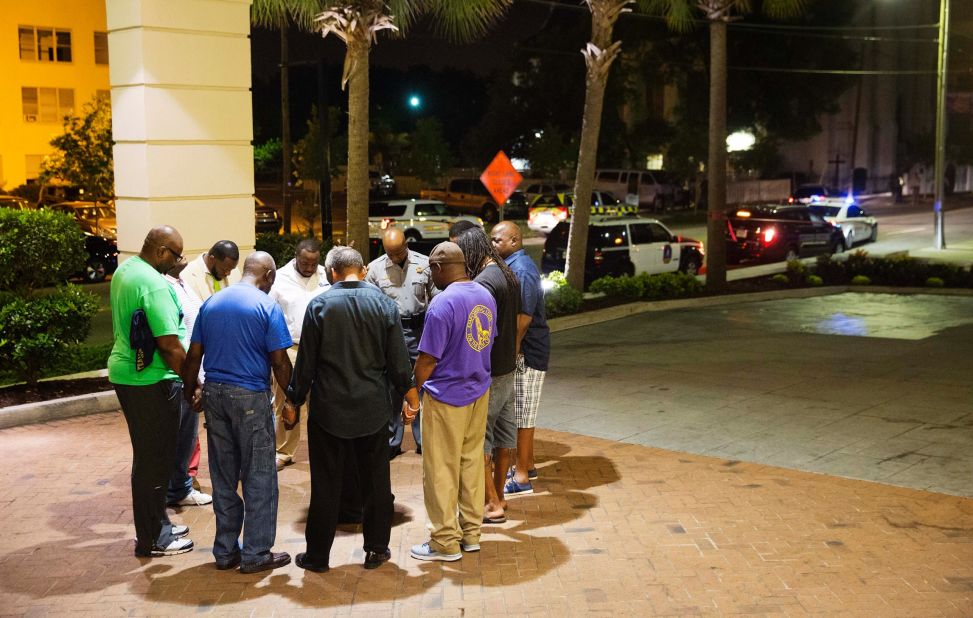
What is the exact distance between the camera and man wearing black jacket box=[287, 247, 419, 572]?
598 cm

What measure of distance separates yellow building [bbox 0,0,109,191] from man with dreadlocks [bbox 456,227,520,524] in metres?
42.4

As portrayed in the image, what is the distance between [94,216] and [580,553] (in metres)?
24.9

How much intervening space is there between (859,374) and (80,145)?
2565cm

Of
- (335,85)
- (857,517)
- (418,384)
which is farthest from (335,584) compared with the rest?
(335,85)

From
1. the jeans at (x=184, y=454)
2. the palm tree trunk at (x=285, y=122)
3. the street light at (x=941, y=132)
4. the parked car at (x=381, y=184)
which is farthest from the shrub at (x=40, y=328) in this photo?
the parked car at (x=381, y=184)

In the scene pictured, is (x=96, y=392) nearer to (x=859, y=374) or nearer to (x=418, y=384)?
Result: (x=418, y=384)

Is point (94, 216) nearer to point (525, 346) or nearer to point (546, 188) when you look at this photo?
point (546, 188)

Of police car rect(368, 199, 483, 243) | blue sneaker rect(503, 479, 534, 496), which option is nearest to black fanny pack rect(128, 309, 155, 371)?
blue sneaker rect(503, 479, 534, 496)

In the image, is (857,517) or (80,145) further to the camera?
(80,145)

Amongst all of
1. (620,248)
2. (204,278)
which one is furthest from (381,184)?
(204,278)

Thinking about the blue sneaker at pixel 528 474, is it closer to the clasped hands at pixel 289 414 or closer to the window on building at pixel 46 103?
the clasped hands at pixel 289 414

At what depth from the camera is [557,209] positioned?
3528 cm

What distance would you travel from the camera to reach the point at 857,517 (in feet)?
23.6

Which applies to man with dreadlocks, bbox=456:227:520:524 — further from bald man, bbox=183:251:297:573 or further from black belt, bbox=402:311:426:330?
black belt, bbox=402:311:426:330
